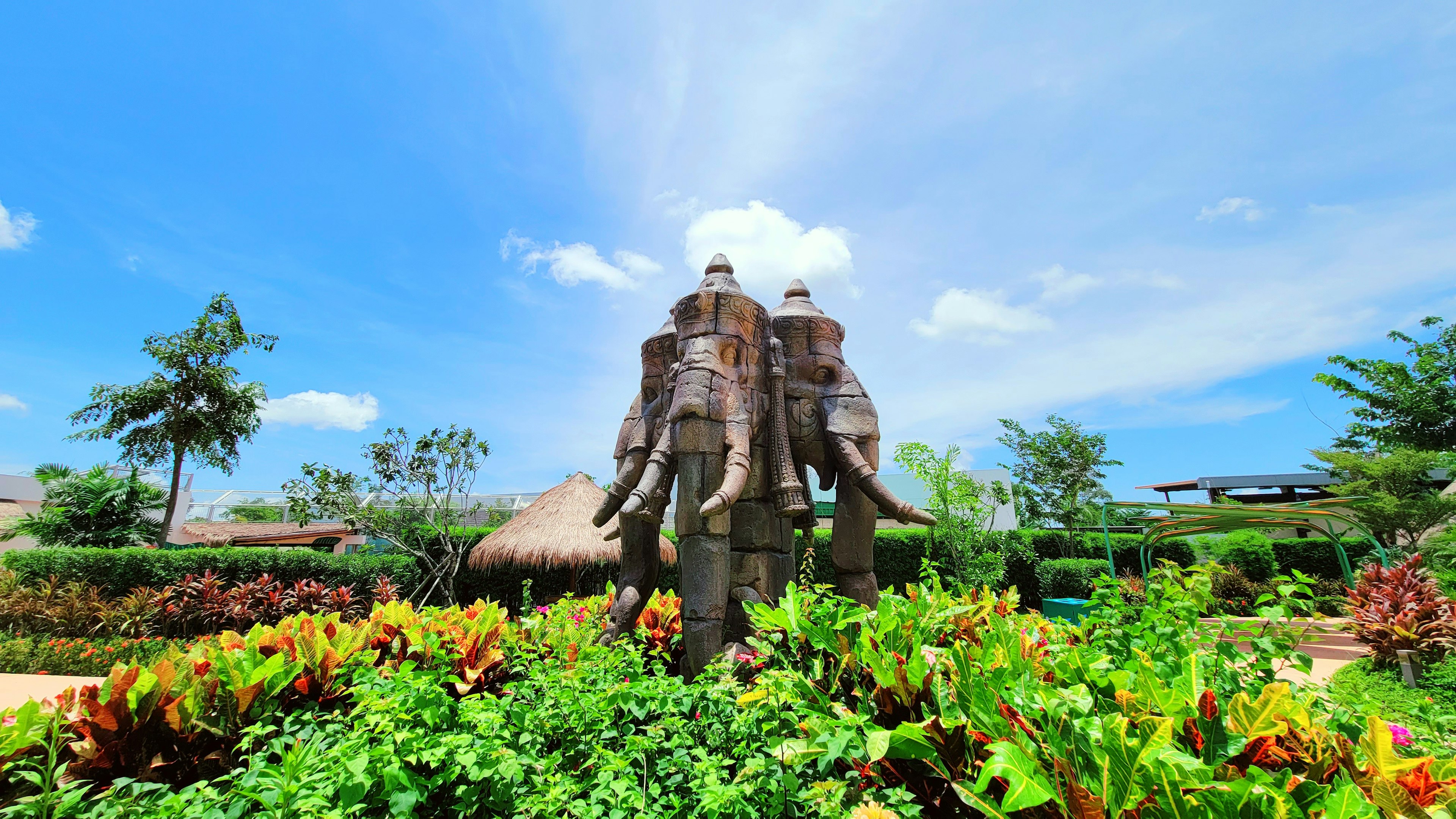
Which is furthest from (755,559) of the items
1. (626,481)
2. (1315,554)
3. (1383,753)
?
(1315,554)

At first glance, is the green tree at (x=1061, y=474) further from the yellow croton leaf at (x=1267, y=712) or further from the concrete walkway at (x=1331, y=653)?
the yellow croton leaf at (x=1267, y=712)

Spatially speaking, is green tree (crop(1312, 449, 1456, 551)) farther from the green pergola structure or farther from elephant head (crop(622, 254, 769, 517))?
elephant head (crop(622, 254, 769, 517))

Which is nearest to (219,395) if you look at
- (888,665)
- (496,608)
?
(496,608)

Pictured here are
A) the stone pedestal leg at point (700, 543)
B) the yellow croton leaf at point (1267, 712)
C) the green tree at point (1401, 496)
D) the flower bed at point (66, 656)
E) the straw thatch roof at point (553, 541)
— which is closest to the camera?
the yellow croton leaf at point (1267, 712)

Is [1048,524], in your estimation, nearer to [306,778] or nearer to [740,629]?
[740,629]

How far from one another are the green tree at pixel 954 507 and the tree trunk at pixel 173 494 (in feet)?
56.4

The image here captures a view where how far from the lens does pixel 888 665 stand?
219cm

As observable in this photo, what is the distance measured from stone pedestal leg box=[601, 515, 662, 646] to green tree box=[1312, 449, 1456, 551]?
1949 cm

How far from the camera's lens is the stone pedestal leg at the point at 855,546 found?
4668 millimetres

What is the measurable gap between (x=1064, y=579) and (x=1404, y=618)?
888 centimetres

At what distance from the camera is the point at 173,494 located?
14938 millimetres

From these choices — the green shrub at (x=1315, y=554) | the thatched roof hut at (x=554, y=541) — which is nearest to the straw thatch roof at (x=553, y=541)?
the thatched roof hut at (x=554, y=541)

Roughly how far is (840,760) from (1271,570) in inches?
818

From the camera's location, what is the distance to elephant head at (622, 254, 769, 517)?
14.0ft
